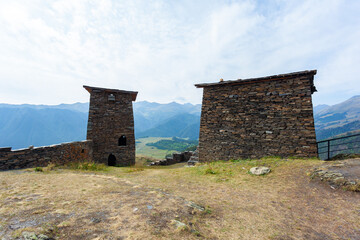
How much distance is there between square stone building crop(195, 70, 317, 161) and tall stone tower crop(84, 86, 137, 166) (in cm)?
725

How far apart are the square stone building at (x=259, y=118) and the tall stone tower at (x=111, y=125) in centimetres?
725

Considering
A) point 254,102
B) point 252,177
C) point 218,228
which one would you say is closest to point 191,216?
point 218,228

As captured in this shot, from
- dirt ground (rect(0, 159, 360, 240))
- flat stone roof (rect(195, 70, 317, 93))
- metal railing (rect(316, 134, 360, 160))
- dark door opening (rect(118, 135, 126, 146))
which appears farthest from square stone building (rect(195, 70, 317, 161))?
dark door opening (rect(118, 135, 126, 146))

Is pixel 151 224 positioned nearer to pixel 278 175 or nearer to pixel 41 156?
pixel 278 175

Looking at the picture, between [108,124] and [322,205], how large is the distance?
14.3m

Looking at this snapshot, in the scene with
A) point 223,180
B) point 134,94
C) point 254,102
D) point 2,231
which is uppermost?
point 134,94

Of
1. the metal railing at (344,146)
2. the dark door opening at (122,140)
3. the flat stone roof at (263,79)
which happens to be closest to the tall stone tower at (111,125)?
the dark door opening at (122,140)

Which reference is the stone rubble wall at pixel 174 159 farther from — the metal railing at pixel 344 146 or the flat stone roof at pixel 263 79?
the metal railing at pixel 344 146

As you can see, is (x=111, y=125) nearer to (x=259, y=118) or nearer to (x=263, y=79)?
(x=259, y=118)

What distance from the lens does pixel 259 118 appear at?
9.45m

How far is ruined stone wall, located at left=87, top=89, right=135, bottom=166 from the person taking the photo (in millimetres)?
13414

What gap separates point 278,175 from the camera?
644cm

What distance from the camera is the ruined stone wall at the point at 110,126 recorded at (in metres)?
13.4

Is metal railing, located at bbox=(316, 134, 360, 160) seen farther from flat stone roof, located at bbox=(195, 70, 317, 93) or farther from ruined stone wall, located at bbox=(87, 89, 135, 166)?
Result: ruined stone wall, located at bbox=(87, 89, 135, 166)
